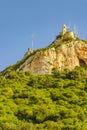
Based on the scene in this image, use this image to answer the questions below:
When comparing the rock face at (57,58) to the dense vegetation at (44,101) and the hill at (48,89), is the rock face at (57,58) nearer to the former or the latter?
the hill at (48,89)

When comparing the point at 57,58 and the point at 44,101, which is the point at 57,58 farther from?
the point at 44,101

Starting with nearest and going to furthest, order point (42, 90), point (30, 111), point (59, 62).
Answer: point (30, 111) → point (42, 90) → point (59, 62)

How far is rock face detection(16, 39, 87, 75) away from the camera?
327 feet


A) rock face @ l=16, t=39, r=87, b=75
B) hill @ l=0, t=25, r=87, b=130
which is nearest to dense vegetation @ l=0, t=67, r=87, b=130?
hill @ l=0, t=25, r=87, b=130

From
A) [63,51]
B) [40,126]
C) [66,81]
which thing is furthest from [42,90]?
[40,126]

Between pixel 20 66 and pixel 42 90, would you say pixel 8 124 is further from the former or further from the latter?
pixel 20 66

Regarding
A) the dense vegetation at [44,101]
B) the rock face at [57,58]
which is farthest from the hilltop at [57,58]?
the dense vegetation at [44,101]

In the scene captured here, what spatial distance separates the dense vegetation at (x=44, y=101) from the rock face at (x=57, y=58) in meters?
1.62

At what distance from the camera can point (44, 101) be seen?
279 ft

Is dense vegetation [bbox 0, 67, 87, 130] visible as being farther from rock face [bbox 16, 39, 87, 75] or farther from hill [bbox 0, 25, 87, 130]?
rock face [bbox 16, 39, 87, 75]

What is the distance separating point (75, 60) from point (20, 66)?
8168mm

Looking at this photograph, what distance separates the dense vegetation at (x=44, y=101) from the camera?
244 feet

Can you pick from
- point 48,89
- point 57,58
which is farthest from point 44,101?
point 57,58

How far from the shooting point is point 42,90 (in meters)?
91.7
